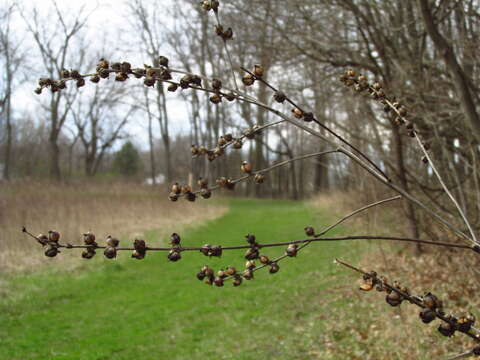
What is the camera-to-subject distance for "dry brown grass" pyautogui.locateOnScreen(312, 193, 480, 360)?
4.77 metres

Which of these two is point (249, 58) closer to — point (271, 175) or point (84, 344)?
point (84, 344)

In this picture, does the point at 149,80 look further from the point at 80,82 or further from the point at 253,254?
the point at 253,254

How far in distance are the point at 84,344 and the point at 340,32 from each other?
6.02 metres

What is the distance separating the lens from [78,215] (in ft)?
45.4

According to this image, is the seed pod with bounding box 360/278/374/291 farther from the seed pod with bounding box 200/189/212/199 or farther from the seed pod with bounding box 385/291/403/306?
the seed pod with bounding box 200/189/212/199

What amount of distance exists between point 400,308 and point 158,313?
143 inches

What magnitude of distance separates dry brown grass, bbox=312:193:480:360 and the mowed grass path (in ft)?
1.17

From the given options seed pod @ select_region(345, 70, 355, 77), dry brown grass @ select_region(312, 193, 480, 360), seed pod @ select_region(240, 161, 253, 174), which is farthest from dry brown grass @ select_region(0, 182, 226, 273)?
seed pod @ select_region(345, 70, 355, 77)

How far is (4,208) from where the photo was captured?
1306 centimetres

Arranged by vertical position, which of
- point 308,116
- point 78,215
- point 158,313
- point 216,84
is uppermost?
point 216,84

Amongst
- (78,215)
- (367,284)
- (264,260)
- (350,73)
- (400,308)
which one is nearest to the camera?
(367,284)

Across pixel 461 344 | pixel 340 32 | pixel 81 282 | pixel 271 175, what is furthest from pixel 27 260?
pixel 271 175

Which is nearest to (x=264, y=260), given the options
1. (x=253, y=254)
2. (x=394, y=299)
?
(x=253, y=254)

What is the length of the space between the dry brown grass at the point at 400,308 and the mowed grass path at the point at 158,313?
357 mm
